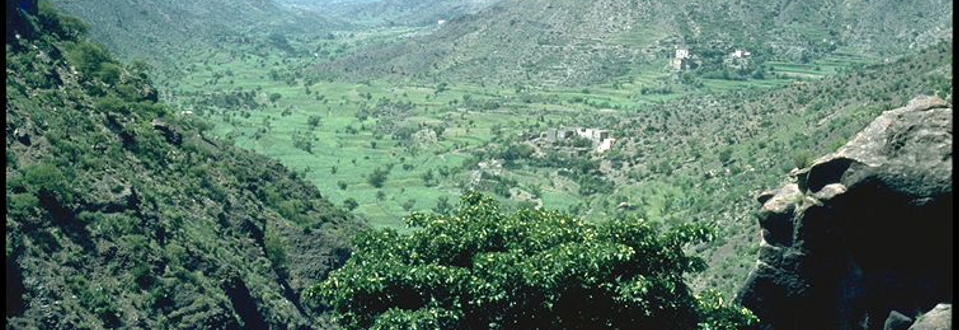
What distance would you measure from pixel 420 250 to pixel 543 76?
354 ft

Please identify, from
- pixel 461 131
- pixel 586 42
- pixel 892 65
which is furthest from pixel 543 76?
pixel 892 65

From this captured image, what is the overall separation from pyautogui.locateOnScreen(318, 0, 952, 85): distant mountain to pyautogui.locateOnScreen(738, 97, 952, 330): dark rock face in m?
105

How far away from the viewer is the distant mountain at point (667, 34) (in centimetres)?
11938

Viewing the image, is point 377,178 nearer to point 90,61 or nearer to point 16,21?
point 90,61

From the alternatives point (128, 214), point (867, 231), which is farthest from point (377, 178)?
point (867, 231)

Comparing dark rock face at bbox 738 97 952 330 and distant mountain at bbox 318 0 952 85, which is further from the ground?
dark rock face at bbox 738 97 952 330

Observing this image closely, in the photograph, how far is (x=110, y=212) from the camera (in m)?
27.8

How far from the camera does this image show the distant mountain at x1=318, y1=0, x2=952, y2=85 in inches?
4700

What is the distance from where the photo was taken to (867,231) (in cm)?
1287

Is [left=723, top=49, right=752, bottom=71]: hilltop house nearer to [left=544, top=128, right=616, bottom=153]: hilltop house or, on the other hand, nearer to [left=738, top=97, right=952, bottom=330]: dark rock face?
[left=544, top=128, right=616, bottom=153]: hilltop house

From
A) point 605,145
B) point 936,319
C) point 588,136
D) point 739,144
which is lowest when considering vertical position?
point 588,136

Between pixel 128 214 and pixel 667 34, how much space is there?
336 feet

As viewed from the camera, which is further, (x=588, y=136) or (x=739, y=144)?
(x=588, y=136)

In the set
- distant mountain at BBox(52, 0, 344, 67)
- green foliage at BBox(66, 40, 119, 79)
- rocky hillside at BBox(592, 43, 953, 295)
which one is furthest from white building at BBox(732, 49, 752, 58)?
green foliage at BBox(66, 40, 119, 79)
